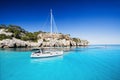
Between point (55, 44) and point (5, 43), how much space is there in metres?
14.5

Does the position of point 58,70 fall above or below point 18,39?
below

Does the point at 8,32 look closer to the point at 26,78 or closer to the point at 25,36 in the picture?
the point at 25,36

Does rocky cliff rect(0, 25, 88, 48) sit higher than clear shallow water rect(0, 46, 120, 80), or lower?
higher

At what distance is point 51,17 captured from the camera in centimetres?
1596

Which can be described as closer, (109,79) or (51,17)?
(109,79)

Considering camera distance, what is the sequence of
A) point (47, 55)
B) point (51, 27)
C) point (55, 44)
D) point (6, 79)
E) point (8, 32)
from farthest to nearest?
point (55, 44), point (8, 32), point (51, 27), point (47, 55), point (6, 79)

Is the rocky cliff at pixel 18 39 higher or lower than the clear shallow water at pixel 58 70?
higher

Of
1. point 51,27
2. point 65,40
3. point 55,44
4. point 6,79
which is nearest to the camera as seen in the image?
point 6,79

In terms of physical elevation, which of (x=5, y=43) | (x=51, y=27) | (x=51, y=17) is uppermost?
(x=51, y=17)

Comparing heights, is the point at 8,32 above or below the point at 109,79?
above

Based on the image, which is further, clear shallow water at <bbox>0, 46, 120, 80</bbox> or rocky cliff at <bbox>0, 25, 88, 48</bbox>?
rocky cliff at <bbox>0, 25, 88, 48</bbox>

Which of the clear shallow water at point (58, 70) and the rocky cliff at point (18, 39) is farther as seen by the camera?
the rocky cliff at point (18, 39)

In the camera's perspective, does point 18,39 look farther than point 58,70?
Yes

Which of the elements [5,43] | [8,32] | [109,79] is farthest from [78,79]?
[8,32]
